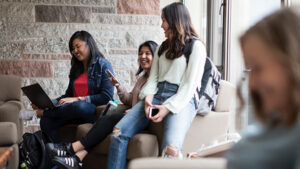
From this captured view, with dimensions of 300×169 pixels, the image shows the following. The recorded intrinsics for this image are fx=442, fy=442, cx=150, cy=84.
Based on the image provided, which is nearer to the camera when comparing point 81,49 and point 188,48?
point 188,48

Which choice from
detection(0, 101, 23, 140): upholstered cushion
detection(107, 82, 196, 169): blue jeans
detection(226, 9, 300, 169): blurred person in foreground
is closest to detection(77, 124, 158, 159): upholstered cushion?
detection(107, 82, 196, 169): blue jeans

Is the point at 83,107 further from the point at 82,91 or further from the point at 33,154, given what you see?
the point at 33,154

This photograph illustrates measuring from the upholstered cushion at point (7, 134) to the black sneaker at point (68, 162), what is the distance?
29 cm

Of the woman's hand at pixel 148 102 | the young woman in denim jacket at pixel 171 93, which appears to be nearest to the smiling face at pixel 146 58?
the young woman in denim jacket at pixel 171 93

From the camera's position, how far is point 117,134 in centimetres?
243

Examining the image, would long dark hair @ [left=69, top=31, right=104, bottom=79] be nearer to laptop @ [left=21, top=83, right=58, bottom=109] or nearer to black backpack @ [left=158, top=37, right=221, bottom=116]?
laptop @ [left=21, top=83, right=58, bottom=109]

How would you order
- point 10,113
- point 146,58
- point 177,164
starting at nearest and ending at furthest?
point 177,164
point 146,58
point 10,113

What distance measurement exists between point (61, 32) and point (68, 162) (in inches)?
80.3

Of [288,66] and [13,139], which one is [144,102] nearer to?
[13,139]

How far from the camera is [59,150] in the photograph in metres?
2.62

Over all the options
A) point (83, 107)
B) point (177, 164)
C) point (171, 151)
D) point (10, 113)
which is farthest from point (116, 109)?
point (177, 164)

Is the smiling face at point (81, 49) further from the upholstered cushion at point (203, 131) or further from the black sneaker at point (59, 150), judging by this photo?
the upholstered cushion at point (203, 131)

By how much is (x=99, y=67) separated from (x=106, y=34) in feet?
3.98

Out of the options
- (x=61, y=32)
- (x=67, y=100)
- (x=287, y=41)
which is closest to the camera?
(x=287, y=41)
